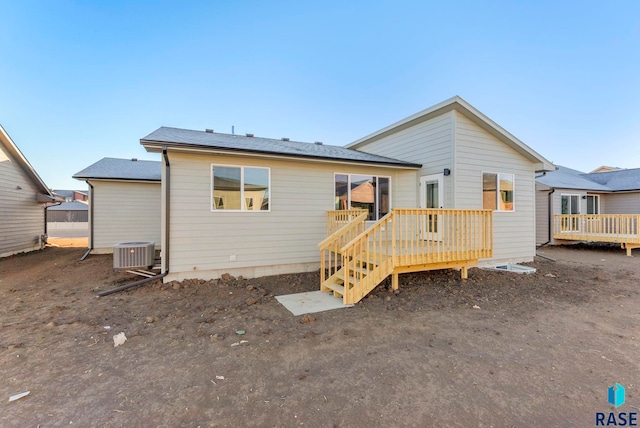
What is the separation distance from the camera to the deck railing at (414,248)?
5105mm

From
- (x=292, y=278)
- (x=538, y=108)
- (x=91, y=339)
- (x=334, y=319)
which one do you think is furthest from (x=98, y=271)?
(x=538, y=108)

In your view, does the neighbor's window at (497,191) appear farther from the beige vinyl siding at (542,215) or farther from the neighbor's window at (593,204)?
the neighbor's window at (593,204)

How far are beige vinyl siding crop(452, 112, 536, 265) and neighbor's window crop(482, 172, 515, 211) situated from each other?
16 cm

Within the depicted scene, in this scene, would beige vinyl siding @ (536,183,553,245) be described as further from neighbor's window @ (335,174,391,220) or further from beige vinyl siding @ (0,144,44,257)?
beige vinyl siding @ (0,144,44,257)

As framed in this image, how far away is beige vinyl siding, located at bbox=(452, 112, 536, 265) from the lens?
7.38m

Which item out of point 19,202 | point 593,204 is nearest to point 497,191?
point 593,204

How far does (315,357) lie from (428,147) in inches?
273

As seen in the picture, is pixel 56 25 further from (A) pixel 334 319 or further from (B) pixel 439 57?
(B) pixel 439 57

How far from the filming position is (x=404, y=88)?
1523cm

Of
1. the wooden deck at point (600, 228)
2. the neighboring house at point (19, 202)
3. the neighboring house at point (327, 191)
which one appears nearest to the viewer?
the neighboring house at point (327, 191)

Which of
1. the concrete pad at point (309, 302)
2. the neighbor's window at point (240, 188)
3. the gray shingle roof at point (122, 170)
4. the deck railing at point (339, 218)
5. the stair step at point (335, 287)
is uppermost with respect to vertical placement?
the gray shingle roof at point (122, 170)

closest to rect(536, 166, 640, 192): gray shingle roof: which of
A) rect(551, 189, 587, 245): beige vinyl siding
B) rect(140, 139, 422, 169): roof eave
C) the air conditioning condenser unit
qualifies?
rect(551, 189, 587, 245): beige vinyl siding

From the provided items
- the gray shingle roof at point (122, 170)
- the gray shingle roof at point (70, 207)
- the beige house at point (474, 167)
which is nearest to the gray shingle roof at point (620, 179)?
the beige house at point (474, 167)

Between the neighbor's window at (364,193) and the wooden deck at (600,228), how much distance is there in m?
10.8
